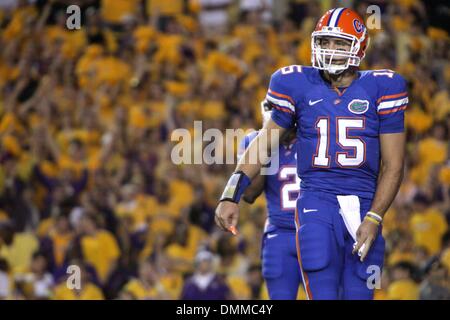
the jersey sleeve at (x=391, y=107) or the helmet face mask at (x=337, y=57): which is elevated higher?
the helmet face mask at (x=337, y=57)

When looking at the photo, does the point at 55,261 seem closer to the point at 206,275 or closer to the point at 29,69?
the point at 206,275

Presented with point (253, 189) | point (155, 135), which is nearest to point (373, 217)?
point (253, 189)

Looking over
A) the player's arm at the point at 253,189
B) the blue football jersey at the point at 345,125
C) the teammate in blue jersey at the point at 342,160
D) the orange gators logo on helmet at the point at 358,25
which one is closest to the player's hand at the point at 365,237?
the teammate in blue jersey at the point at 342,160

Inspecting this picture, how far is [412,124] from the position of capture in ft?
34.6

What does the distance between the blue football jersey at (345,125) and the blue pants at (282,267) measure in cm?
93

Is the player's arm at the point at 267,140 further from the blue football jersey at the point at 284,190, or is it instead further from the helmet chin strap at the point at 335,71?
the blue football jersey at the point at 284,190

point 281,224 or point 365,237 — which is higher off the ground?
point 365,237

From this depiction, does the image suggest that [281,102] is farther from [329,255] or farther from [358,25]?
[329,255]

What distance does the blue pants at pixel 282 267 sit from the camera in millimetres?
5598

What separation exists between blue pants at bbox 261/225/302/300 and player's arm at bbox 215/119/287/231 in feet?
2.72

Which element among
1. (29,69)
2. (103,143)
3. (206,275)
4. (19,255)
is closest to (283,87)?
(206,275)

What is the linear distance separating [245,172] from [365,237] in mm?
701

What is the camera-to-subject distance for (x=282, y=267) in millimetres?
5602

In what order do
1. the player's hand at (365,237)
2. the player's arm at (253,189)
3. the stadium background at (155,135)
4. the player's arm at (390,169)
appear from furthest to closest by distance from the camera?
1. the stadium background at (155,135)
2. the player's arm at (253,189)
3. the player's arm at (390,169)
4. the player's hand at (365,237)
